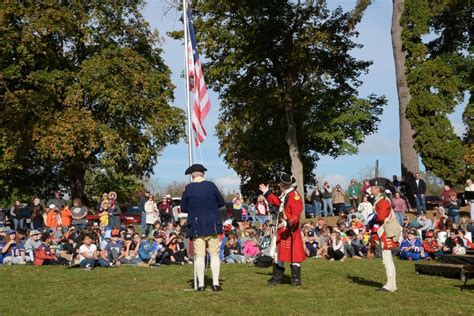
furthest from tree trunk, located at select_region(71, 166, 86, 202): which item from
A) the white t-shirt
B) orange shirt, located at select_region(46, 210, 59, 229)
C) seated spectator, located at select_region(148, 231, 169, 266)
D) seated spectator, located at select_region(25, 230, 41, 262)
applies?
the white t-shirt

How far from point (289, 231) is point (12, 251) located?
9595 mm

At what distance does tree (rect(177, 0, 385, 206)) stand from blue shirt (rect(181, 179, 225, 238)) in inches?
837

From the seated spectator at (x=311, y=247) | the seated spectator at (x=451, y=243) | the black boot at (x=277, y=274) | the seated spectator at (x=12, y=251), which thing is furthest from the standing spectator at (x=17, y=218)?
the black boot at (x=277, y=274)

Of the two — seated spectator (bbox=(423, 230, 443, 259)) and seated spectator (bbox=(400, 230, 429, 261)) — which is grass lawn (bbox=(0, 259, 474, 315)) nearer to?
seated spectator (bbox=(400, 230, 429, 261))

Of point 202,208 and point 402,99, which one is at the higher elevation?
point 402,99

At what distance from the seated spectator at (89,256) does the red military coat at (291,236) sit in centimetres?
630

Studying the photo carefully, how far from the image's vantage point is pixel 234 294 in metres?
10.9

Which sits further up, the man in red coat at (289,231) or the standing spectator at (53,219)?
the standing spectator at (53,219)

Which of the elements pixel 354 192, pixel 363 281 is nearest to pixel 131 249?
pixel 363 281

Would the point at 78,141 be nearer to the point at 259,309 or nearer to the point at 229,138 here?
the point at 229,138

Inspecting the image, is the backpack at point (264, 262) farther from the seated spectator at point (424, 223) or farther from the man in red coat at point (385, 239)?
the seated spectator at point (424, 223)

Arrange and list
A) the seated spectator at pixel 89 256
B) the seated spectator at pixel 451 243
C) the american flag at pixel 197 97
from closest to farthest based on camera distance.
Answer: the american flag at pixel 197 97, the seated spectator at pixel 89 256, the seated spectator at pixel 451 243

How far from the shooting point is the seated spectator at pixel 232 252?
17961 mm

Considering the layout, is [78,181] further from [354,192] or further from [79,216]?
[354,192]
